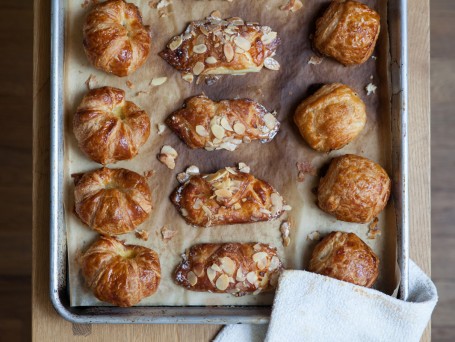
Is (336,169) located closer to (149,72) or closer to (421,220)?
(421,220)

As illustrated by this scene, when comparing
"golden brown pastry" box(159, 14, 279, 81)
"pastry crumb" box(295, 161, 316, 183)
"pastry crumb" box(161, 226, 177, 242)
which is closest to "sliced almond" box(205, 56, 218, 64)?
"golden brown pastry" box(159, 14, 279, 81)

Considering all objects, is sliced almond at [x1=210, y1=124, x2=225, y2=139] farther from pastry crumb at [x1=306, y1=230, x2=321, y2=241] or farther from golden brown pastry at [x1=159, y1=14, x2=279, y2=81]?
pastry crumb at [x1=306, y1=230, x2=321, y2=241]

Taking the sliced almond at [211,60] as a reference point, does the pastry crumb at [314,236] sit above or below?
below

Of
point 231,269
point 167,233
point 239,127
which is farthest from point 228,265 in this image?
point 239,127

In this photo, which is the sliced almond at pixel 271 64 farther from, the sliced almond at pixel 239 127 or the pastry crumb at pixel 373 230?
the pastry crumb at pixel 373 230

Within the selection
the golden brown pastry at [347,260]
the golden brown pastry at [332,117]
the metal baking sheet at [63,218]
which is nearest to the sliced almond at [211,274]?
the metal baking sheet at [63,218]

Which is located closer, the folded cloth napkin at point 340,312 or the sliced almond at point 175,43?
Answer: the folded cloth napkin at point 340,312
